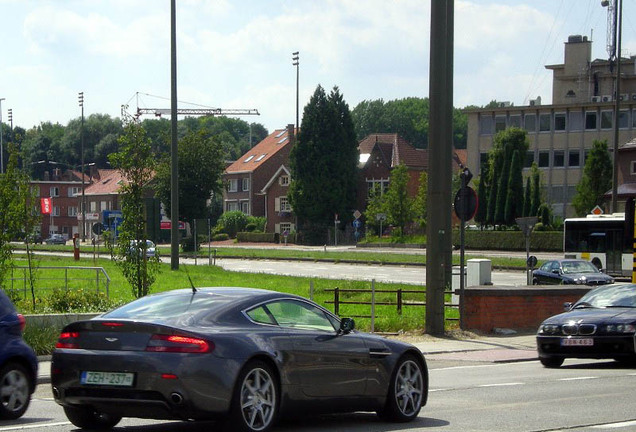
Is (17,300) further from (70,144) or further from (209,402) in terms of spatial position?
(70,144)

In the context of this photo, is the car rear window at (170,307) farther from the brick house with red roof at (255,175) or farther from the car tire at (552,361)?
the brick house with red roof at (255,175)

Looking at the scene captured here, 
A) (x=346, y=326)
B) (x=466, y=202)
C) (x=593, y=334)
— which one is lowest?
(x=593, y=334)

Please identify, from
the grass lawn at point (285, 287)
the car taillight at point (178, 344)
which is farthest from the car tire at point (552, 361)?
the car taillight at point (178, 344)

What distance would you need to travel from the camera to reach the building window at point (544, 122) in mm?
97250

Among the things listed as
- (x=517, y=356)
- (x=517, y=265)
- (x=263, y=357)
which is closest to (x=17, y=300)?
(x=517, y=356)

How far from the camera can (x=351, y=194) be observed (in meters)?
102

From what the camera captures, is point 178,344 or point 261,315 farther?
point 261,315

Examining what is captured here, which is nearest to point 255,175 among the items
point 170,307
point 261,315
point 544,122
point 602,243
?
point 544,122

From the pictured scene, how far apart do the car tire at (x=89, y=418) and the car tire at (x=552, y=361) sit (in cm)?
956

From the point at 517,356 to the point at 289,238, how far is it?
8386cm

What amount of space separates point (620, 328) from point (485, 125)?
84.4 m

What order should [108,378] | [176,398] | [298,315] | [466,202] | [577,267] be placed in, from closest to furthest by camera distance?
[176,398] < [108,378] < [298,315] < [466,202] < [577,267]

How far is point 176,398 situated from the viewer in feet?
29.6

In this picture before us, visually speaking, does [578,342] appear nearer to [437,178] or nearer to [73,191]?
[437,178]
